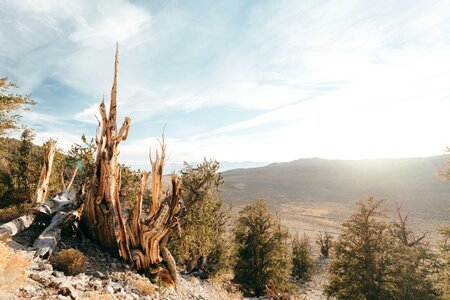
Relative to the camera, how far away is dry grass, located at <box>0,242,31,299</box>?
13.2 feet

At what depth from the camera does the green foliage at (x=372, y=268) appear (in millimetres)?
14469

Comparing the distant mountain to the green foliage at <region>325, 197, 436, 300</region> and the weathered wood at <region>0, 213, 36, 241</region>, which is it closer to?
the green foliage at <region>325, 197, 436, 300</region>

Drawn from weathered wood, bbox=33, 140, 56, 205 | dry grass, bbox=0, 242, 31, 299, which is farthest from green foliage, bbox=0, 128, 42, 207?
dry grass, bbox=0, 242, 31, 299

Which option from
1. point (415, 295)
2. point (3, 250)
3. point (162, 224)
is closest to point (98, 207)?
point (162, 224)

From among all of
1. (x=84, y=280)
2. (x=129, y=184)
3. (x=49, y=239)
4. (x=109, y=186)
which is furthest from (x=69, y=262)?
(x=129, y=184)

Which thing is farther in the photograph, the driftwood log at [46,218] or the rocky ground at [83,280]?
the driftwood log at [46,218]

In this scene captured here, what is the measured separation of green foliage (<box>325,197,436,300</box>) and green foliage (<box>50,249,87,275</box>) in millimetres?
13419

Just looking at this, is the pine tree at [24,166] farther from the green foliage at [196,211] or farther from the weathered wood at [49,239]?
the weathered wood at [49,239]

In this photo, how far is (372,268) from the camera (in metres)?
14.6

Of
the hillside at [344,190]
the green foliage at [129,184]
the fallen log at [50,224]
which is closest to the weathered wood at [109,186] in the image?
the fallen log at [50,224]

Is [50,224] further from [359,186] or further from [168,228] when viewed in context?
[359,186]

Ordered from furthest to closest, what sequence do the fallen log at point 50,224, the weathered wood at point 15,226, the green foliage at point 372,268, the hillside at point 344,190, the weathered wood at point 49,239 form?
the hillside at point 344,190, the green foliage at point 372,268, the fallen log at point 50,224, the weathered wood at point 49,239, the weathered wood at point 15,226

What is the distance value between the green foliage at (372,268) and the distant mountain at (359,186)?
69.9 m

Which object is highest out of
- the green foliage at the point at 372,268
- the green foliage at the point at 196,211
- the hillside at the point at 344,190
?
the green foliage at the point at 196,211
